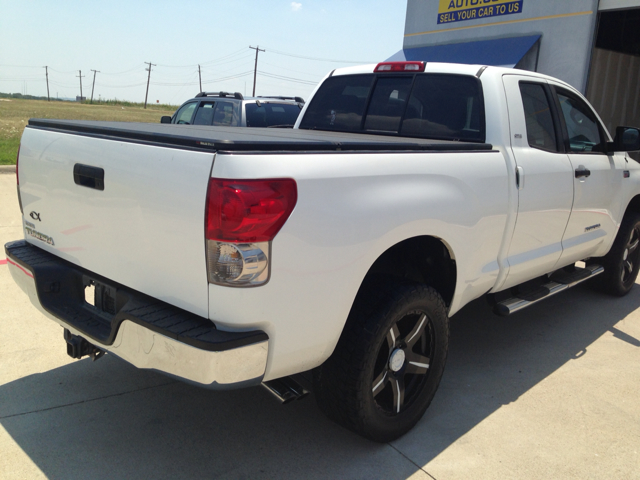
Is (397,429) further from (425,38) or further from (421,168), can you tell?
(425,38)

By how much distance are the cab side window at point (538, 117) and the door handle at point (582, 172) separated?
0.85 feet

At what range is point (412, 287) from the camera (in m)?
2.71

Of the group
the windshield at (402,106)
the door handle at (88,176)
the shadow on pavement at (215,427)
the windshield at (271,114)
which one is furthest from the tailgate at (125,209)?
the windshield at (271,114)

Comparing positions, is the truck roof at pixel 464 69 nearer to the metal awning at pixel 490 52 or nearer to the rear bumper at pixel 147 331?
the rear bumper at pixel 147 331

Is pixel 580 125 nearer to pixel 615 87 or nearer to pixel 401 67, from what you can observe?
pixel 401 67

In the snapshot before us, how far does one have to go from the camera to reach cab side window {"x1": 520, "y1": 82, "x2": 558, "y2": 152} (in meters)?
3.67

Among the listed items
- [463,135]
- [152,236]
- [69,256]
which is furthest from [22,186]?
[463,135]

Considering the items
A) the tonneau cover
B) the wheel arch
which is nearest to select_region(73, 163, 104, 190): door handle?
the tonneau cover

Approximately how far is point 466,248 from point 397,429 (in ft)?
3.38

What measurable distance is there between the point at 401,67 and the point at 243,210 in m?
2.43

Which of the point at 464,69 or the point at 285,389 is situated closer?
the point at 285,389

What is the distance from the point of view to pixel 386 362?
8.97 feet

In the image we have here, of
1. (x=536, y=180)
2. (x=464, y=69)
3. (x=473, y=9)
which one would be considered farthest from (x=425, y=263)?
(x=473, y=9)

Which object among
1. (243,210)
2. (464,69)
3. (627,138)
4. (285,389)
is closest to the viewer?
Answer: (243,210)
